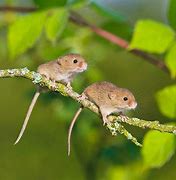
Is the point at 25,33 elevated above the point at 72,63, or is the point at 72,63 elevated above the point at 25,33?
the point at 72,63

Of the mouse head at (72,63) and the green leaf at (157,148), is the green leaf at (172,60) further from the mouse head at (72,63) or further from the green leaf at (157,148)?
the mouse head at (72,63)

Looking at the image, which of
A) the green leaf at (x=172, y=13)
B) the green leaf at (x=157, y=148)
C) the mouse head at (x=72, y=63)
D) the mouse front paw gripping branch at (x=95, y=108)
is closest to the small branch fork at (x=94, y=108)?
the mouse front paw gripping branch at (x=95, y=108)

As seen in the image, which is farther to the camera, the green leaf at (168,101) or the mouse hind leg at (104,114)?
the green leaf at (168,101)

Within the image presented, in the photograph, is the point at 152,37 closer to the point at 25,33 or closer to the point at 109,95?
the point at 25,33

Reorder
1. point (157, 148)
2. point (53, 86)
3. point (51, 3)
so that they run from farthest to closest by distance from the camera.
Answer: point (51, 3) < point (157, 148) < point (53, 86)

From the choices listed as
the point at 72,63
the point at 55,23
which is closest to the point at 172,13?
the point at 55,23

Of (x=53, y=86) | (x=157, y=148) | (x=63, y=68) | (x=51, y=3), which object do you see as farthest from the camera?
(x=51, y=3)

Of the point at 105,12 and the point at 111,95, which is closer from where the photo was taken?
the point at 111,95
